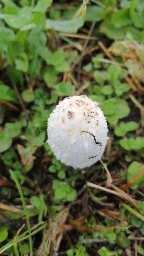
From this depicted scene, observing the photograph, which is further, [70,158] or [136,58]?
[136,58]

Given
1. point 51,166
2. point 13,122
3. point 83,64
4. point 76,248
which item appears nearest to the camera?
point 76,248

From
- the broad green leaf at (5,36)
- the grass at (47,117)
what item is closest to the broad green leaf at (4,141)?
the grass at (47,117)

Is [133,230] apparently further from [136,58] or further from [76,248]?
[136,58]

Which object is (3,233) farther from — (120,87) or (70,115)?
(120,87)

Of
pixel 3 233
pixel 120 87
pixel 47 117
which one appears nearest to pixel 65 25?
pixel 120 87

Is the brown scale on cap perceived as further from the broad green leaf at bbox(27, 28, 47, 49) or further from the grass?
the broad green leaf at bbox(27, 28, 47, 49)

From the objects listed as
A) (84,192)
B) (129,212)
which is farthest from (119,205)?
(84,192)

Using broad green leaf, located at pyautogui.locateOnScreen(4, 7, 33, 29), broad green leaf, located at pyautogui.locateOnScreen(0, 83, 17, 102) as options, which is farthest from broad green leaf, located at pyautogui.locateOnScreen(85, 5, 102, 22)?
broad green leaf, located at pyautogui.locateOnScreen(0, 83, 17, 102)

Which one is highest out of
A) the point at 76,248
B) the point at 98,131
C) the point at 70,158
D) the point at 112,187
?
the point at 98,131
